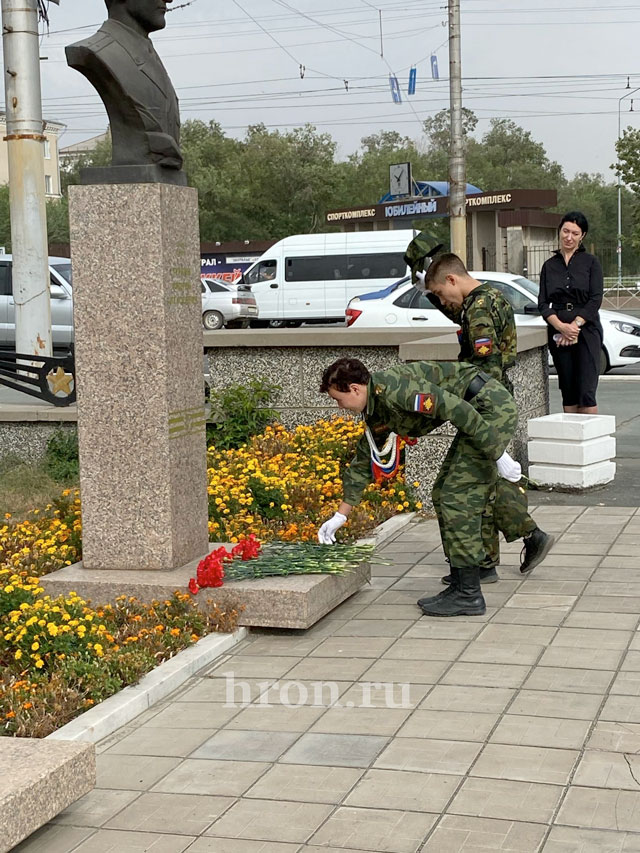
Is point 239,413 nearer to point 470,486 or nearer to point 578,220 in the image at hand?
point 578,220

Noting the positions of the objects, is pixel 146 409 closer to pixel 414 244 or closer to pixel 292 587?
pixel 292 587

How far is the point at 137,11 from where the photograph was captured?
6207 mm

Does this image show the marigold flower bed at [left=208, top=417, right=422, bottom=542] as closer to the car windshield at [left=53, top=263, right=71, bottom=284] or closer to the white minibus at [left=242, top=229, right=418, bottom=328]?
the car windshield at [left=53, top=263, right=71, bottom=284]

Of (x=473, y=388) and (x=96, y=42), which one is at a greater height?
(x=96, y=42)

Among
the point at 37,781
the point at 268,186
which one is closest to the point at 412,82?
the point at 37,781

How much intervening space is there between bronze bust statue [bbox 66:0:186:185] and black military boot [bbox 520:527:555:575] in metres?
2.68

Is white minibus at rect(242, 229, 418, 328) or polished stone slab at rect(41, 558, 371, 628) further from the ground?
white minibus at rect(242, 229, 418, 328)

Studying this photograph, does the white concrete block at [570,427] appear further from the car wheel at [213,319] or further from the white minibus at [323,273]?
the car wheel at [213,319]

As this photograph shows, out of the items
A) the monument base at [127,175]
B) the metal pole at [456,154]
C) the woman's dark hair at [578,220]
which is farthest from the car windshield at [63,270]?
the monument base at [127,175]

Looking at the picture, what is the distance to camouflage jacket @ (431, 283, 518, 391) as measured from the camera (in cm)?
655

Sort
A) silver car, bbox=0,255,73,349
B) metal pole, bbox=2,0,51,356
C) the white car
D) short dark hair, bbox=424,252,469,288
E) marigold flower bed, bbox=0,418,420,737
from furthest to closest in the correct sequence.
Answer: silver car, bbox=0,255,73,349 < the white car < metal pole, bbox=2,0,51,356 < short dark hair, bbox=424,252,469,288 < marigold flower bed, bbox=0,418,420,737

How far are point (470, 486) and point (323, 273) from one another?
25989 millimetres

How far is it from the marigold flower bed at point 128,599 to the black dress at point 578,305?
174cm

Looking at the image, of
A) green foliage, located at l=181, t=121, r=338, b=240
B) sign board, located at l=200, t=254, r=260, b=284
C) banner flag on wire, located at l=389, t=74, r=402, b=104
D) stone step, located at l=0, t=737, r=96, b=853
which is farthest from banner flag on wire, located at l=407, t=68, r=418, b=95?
green foliage, located at l=181, t=121, r=338, b=240
